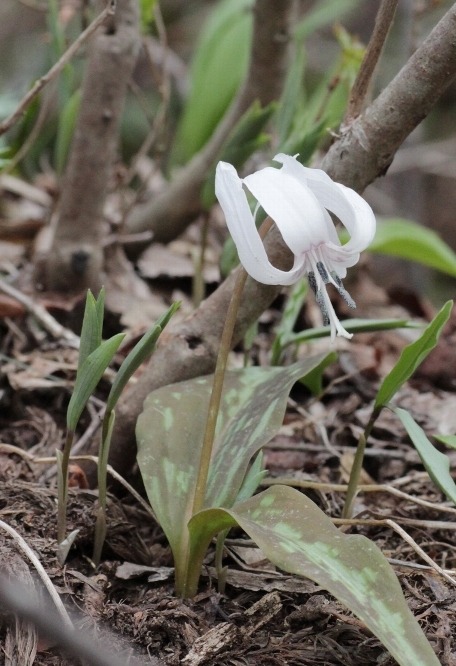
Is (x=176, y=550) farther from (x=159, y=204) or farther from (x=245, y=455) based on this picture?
(x=159, y=204)

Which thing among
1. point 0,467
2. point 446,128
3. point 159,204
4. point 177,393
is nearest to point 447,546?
point 177,393

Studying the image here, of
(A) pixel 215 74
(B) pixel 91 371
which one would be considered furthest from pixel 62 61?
(A) pixel 215 74

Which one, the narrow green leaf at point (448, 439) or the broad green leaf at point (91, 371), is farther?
the narrow green leaf at point (448, 439)

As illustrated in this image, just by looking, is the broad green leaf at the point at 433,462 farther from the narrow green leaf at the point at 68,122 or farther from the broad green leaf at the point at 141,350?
the narrow green leaf at the point at 68,122

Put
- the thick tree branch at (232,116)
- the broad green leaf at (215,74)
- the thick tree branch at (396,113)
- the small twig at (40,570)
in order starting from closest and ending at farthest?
1. the small twig at (40,570)
2. the thick tree branch at (396,113)
3. the thick tree branch at (232,116)
4. the broad green leaf at (215,74)

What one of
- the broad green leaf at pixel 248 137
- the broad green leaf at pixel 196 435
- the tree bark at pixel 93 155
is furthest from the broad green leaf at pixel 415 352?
the tree bark at pixel 93 155

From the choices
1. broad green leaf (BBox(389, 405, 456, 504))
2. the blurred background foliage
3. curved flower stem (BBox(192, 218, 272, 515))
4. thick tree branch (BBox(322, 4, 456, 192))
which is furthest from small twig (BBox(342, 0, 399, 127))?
broad green leaf (BBox(389, 405, 456, 504))

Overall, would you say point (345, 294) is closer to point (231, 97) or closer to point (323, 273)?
point (323, 273)
